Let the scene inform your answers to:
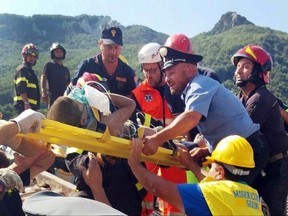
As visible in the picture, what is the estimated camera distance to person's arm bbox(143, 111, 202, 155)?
143 inches

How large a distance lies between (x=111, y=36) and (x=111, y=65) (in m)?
0.35

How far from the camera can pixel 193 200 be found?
2973 mm

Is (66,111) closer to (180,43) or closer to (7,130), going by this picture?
(7,130)

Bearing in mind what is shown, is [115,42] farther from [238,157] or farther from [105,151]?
[238,157]

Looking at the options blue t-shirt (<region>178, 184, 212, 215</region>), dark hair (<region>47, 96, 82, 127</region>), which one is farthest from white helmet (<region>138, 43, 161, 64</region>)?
blue t-shirt (<region>178, 184, 212, 215</region>)

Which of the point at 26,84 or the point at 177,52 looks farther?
the point at 26,84

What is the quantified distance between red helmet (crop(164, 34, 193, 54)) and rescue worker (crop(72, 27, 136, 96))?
6.12ft

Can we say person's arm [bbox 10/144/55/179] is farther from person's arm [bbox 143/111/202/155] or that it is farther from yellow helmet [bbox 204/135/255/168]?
yellow helmet [bbox 204/135/255/168]

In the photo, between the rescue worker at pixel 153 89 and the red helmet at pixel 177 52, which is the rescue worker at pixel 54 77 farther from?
the red helmet at pixel 177 52

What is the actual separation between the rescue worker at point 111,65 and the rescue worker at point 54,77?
3.85 meters

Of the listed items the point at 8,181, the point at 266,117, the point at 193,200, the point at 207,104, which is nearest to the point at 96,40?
the point at 266,117

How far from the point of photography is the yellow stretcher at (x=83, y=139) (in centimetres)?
326

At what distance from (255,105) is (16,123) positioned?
2.18 metres

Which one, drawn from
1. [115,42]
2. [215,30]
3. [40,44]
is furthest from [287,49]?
[115,42]
